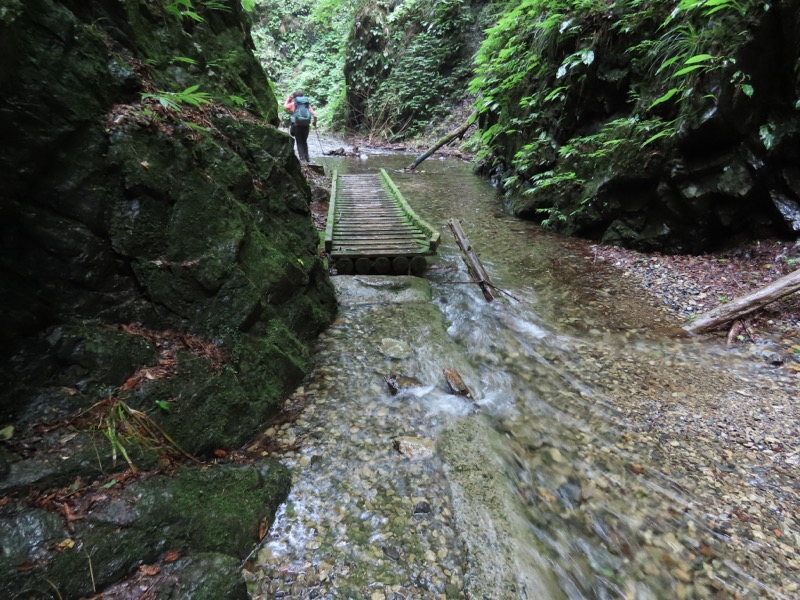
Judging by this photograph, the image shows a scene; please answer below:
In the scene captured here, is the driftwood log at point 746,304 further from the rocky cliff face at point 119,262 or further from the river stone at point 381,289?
the rocky cliff face at point 119,262

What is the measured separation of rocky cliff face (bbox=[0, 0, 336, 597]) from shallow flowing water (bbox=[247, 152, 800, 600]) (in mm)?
503

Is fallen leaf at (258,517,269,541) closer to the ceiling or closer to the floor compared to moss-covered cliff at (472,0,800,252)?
closer to the floor

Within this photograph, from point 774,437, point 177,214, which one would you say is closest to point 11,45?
point 177,214

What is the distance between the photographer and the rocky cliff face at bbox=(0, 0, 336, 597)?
2.14 metres

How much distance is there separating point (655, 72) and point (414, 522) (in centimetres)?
789

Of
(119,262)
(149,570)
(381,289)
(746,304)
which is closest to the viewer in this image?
(149,570)

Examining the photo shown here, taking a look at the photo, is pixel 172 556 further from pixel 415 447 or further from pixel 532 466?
pixel 532 466

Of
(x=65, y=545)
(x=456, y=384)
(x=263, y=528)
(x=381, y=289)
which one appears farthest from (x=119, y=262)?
(x=381, y=289)

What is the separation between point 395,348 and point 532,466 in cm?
189

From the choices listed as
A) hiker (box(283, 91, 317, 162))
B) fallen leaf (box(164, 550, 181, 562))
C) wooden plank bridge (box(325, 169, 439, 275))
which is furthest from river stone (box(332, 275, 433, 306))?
hiker (box(283, 91, 317, 162))

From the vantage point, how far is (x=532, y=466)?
3.25m

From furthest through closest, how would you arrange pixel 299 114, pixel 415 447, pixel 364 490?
pixel 299 114 → pixel 415 447 → pixel 364 490

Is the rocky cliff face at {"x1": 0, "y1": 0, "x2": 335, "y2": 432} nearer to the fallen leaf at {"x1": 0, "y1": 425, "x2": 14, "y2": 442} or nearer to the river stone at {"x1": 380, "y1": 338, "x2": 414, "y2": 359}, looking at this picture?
the fallen leaf at {"x1": 0, "y1": 425, "x2": 14, "y2": 442}

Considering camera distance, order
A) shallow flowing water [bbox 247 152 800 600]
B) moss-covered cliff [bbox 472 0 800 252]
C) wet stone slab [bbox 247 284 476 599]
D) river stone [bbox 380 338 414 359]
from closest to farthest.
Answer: wet stone slab [bbox 247 284 476 599] → shallow flowing water [bbox 247 152 800 600] → river stone [bbox 380 338 414 359] → moss-covered cliff [bbox 472 0 800 252]
